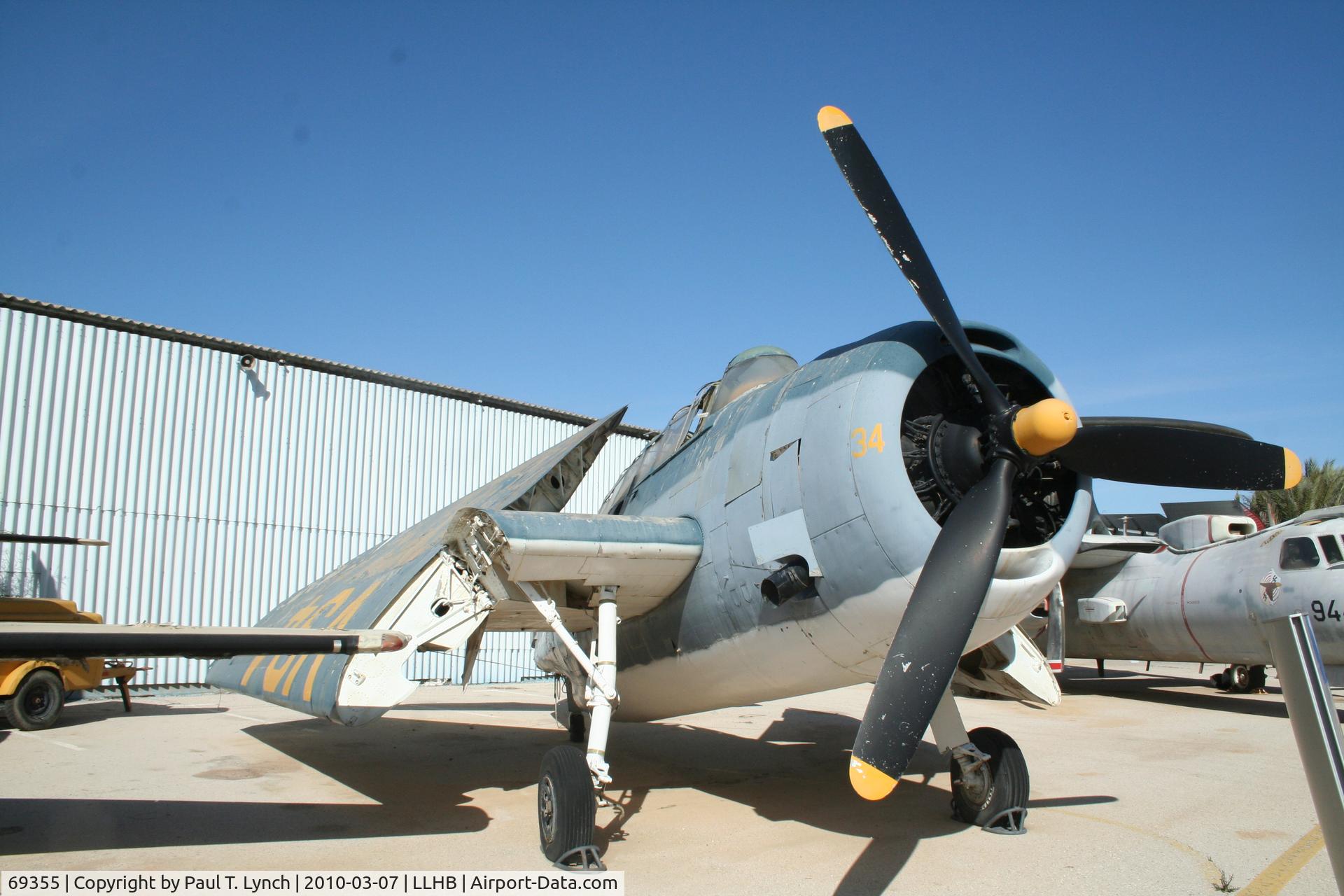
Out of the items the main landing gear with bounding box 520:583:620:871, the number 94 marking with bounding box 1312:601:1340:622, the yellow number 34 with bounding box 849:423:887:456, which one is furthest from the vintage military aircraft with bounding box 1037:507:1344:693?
the main landing gear with bounding box 520:583:620:871

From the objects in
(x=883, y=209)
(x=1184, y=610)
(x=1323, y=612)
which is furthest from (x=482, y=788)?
(x=1184, y=610)

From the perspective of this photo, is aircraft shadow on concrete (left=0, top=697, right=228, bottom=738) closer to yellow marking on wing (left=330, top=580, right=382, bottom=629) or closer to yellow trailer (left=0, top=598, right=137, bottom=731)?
yellow trailer (left=0, top=598, right=137, bottom=731)

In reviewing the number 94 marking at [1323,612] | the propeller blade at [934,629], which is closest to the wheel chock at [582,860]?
the propeller blade at [934,629]

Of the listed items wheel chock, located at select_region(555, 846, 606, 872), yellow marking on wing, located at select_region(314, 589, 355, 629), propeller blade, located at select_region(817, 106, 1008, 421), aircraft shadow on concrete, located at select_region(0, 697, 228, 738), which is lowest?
aircraft shadow on concrete, located at select_region(0, 697, 228, 738)

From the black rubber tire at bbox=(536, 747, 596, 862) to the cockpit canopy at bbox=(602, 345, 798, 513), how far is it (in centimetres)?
293

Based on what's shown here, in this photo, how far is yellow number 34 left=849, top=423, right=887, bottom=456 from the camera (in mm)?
4852

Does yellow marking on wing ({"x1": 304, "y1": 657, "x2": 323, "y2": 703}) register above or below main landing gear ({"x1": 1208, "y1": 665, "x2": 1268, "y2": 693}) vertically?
above

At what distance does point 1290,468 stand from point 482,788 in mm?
7133

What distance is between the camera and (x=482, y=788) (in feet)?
26.2

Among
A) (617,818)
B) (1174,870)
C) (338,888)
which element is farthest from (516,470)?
(1174,870)

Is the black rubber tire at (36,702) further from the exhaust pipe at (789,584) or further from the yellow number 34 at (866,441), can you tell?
the yellow number 34 at (866,441)

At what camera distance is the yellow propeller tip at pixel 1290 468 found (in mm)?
5223

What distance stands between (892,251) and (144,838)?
646cm

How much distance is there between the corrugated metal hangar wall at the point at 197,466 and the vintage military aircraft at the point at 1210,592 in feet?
45.8
